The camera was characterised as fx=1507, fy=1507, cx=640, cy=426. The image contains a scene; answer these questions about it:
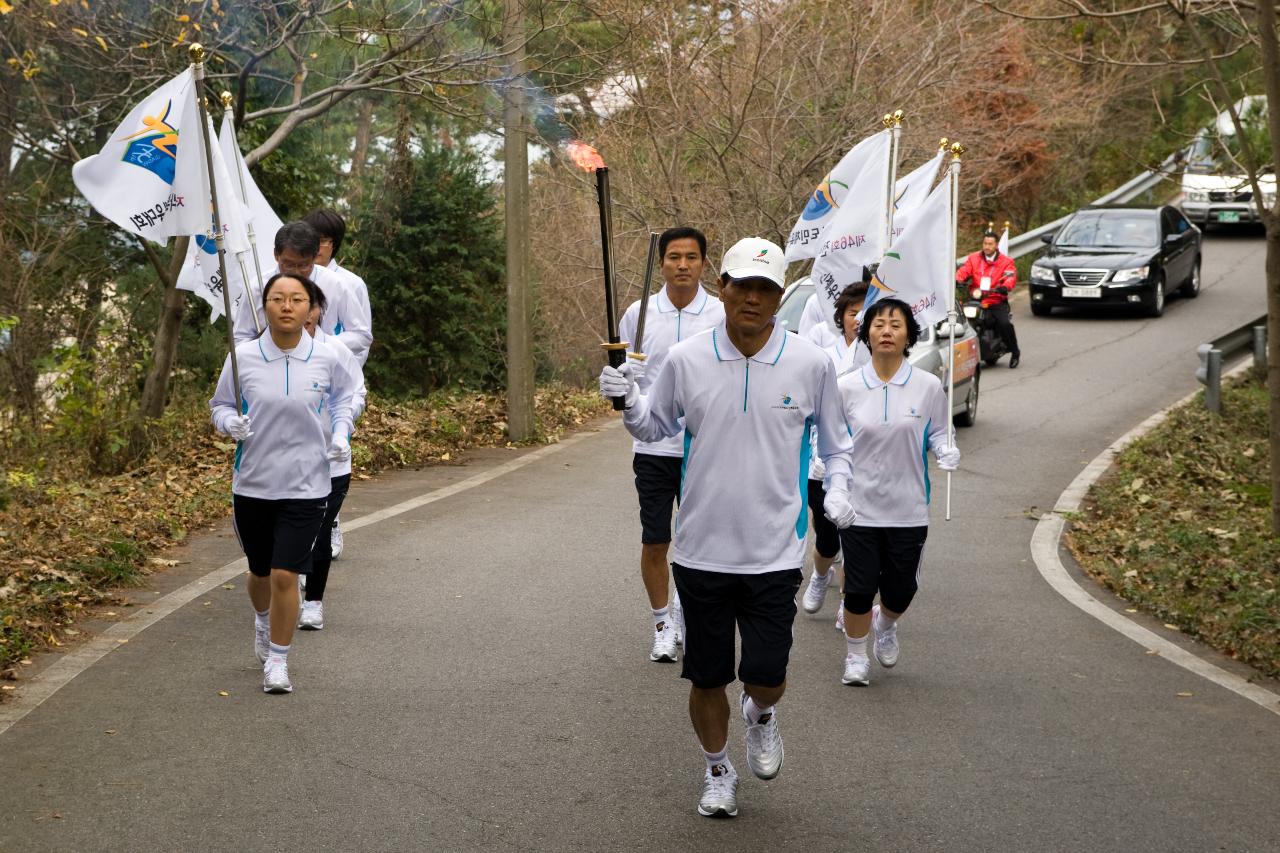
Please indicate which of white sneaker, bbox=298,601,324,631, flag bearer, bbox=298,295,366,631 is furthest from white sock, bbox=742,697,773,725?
white sneaker, bbox=298,601,324,631

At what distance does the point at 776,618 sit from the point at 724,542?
33 centimetres

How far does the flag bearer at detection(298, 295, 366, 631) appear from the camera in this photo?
7191 mm

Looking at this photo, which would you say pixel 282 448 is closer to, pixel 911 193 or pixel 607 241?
pixel 607 241

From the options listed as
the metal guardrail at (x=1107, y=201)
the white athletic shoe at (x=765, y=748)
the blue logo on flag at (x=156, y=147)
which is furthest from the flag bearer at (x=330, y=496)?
the metal guardrail at (x=1107, y=201)

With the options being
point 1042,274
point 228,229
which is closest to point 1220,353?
point 1042,274

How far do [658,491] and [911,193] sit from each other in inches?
166

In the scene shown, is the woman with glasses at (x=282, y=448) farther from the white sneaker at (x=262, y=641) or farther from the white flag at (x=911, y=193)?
the white flag at (x=911, y=193)

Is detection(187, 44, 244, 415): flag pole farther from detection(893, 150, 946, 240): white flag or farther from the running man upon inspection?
detection(893, 150, 946, 240): white flag

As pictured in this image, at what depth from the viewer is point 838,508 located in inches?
210

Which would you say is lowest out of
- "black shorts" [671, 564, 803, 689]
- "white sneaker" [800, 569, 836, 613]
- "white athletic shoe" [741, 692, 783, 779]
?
"white sneaker" [800, 569, 836, 613]

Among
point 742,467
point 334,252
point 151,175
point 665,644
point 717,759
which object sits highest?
point 151,175

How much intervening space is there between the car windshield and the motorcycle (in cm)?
567

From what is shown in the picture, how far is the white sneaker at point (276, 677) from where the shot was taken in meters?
6.76

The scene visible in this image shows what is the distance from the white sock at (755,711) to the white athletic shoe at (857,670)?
181 centimetres
